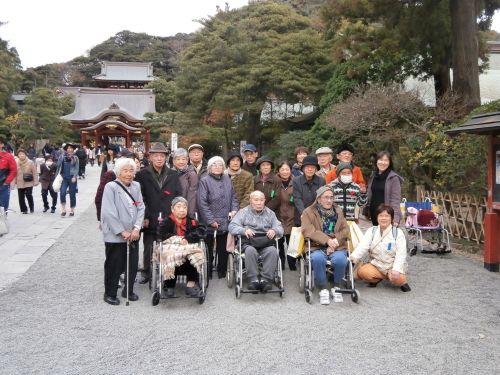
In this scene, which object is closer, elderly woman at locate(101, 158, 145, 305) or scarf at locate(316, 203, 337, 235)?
elderly woman at locate(101, 158, 145, 305)

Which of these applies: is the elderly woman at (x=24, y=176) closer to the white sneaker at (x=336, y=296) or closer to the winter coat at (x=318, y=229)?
the winter coat at (x=318, y=229)

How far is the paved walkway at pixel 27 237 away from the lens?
651 centimetres

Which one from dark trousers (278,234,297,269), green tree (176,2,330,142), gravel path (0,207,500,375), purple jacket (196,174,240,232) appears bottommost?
gravel path (0,207,500,375)

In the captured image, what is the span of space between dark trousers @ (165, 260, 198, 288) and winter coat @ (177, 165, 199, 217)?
0.93 meters

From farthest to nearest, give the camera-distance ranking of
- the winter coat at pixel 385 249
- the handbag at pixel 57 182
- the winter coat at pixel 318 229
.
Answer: the handbag at pixel 57 182 < the winter coat at pixel 385 249 < the winter coat at pixel 318 229

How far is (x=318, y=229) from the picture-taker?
543cm

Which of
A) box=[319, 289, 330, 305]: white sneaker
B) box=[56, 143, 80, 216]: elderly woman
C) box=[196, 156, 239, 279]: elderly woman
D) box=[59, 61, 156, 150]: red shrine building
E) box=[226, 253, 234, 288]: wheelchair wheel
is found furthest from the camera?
box=[59, 61, 156, 150]: red shrine building

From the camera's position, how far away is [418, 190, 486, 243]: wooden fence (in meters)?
8.22

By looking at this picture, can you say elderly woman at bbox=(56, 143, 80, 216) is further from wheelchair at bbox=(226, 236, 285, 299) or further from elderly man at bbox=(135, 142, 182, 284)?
wheelchair at bbox=(226, 236, 285, 299)

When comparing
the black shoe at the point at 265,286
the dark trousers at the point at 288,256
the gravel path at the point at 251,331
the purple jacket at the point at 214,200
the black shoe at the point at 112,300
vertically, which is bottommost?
the gravel path at the point at 251,331

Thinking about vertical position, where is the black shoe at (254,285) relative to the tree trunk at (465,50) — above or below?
below

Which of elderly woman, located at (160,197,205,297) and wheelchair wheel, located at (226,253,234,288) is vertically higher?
elderly woman, located at (160,197,205,297)

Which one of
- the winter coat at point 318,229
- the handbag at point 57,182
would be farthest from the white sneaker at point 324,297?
the handbag at point 57,182

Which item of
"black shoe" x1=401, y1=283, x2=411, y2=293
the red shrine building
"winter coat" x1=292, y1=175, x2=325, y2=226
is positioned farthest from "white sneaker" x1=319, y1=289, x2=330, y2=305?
the red shrine building
